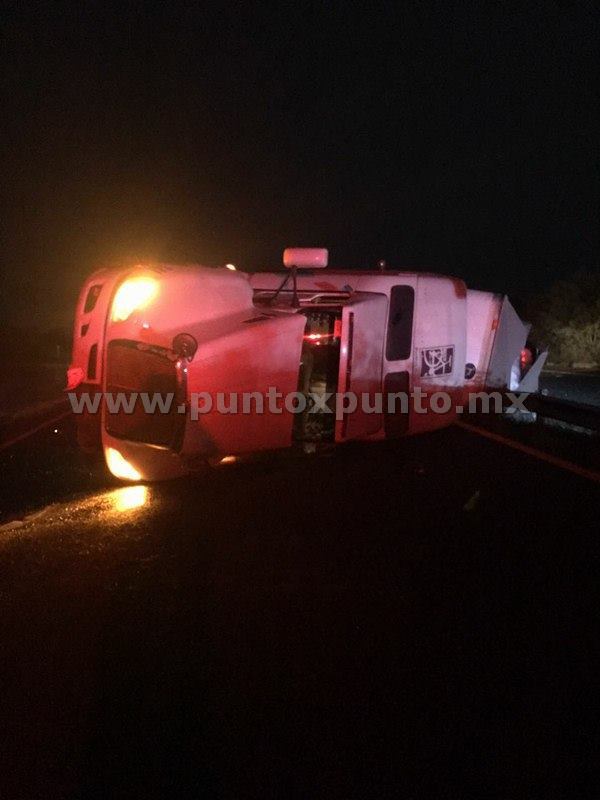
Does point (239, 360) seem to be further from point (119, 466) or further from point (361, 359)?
point (361, 359)

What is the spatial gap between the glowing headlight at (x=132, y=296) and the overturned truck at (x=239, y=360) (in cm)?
1

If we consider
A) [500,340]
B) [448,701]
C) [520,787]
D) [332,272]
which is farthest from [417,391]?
[520,787]

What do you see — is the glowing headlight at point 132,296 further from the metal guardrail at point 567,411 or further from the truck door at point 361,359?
the metal guardrail at point 567,411

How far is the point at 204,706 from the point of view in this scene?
3.94 m

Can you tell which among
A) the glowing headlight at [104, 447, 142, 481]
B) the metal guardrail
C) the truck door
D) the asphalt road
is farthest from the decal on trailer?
the glowing headlight at [104, 447, 142, 481]

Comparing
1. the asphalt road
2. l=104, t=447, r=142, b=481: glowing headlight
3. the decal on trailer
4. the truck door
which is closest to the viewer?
the asphalt road

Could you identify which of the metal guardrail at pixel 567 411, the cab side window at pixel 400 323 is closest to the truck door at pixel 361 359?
the cab side window at pixel 400 323

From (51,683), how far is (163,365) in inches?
159

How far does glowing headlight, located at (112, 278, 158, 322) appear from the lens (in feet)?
26.3

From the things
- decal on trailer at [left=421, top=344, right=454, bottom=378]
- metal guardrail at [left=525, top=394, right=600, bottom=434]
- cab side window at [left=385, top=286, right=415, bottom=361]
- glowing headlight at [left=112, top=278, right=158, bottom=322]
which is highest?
glowing headlight at [left=112, top=278, right=158, bottom=322]

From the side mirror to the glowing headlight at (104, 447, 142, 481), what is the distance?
9.99ft

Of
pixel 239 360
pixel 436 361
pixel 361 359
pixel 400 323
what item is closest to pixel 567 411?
pixel 436 361

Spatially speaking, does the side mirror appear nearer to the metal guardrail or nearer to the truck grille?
the truck grille

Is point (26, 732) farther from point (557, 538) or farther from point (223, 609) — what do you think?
point (557, 538)
